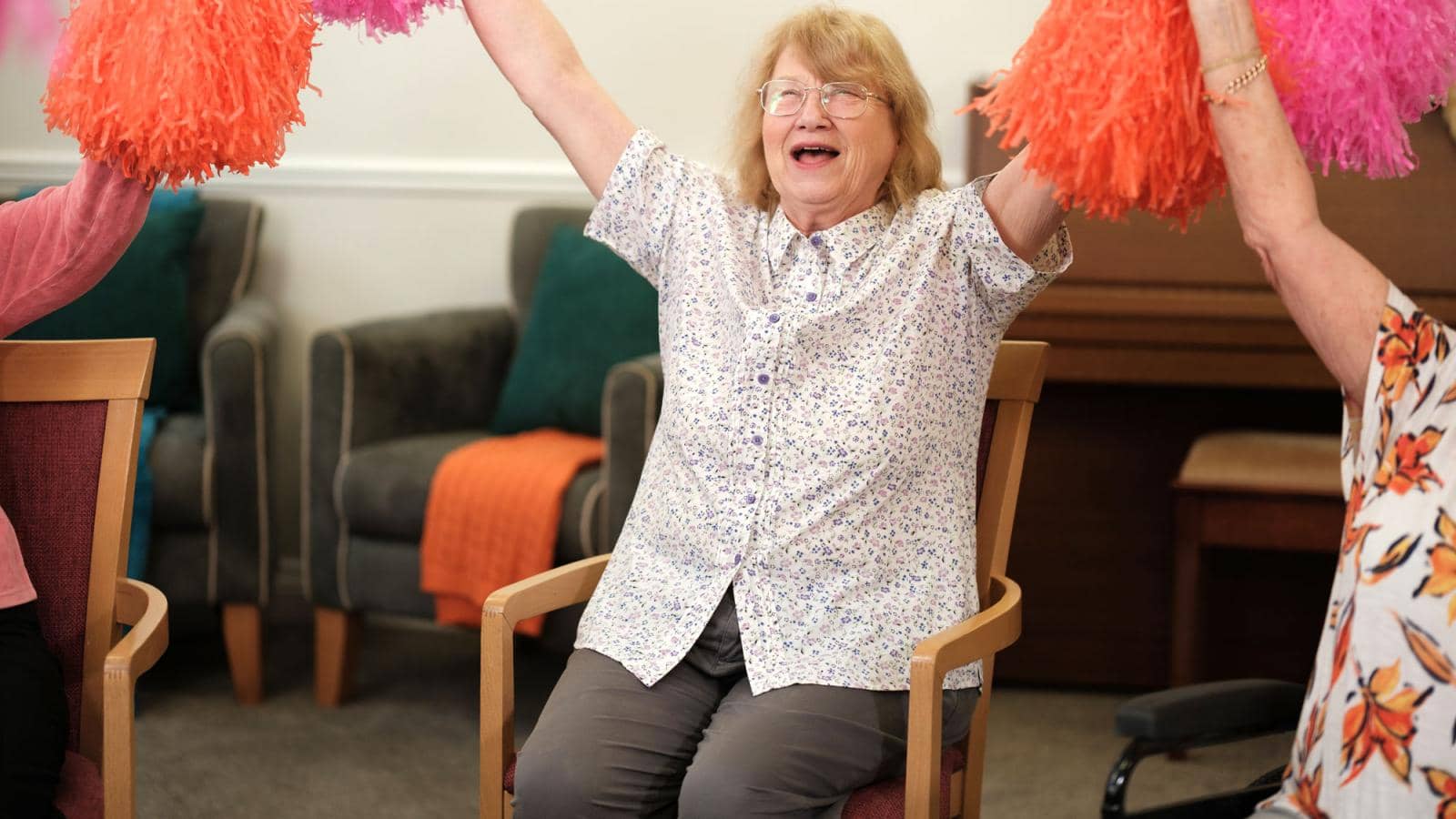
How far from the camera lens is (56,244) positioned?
1632mm

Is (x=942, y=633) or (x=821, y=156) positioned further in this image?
(x=821, y=156)

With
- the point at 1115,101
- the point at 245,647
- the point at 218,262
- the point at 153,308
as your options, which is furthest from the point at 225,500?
the point at 1115,101

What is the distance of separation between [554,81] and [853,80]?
0.35 metres

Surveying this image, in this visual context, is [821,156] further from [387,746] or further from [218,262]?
[218,262]

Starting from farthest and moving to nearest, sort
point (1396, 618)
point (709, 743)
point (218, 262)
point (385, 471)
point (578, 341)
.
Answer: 1. point (218, 262)
2. point (578, 341)
3. point (385, 471)
4. point (709, 743)
5. point (1396, 618)

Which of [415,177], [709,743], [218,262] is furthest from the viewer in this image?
[415,177]

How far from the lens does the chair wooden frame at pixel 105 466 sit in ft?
5.37

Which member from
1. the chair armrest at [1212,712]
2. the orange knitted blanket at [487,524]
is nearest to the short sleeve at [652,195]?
the chair armrest at [1212,712]

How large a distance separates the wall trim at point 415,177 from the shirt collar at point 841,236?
1822 millimetres

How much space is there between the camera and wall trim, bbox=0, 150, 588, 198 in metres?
3.59

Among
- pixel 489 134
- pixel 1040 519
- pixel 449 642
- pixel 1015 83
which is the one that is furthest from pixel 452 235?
pixel 1015 83

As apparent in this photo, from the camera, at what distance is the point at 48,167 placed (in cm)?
380

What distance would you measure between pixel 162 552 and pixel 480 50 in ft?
4.57

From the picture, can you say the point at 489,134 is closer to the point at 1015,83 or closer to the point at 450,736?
the point at 450,736
